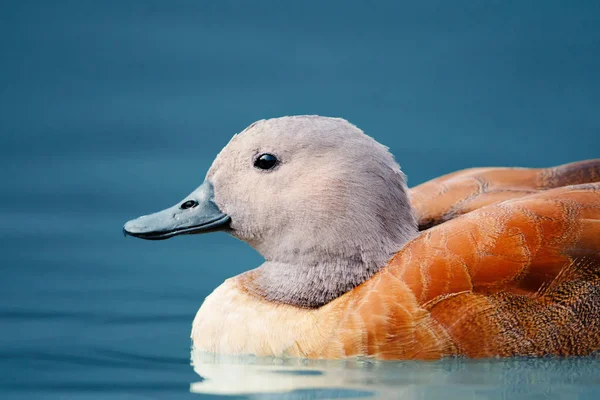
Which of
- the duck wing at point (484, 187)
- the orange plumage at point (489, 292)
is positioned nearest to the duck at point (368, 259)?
the orange plumage at point (489, 292)

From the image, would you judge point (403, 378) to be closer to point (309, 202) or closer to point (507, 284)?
point (507, 284)

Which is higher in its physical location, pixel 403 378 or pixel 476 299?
pixel 476 299

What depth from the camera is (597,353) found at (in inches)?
183

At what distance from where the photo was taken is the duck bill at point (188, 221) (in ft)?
Result: 16.4

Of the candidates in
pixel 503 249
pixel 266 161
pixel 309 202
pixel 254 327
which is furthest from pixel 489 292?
pixel 266 161

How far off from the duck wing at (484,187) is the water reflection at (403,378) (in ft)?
3.61

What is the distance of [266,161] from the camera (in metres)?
4.90

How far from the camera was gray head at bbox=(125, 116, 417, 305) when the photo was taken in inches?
190

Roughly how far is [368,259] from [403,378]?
0.59 metres

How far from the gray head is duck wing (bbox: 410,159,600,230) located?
602mm

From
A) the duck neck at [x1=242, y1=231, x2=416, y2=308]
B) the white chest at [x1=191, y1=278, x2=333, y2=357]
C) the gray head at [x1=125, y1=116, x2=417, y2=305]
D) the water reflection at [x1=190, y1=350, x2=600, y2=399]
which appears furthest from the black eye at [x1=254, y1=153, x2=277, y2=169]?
the water reflection at [x1=190, y1=350, x2=600, y2=399]

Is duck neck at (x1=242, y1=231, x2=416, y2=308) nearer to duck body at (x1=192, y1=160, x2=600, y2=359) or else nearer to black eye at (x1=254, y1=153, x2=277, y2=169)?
duck body at (x1=192, y1=160, x2=600, y2=359)

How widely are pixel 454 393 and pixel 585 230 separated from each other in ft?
2.90

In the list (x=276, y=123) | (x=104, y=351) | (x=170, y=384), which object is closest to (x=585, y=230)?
(x=276, y=123)
